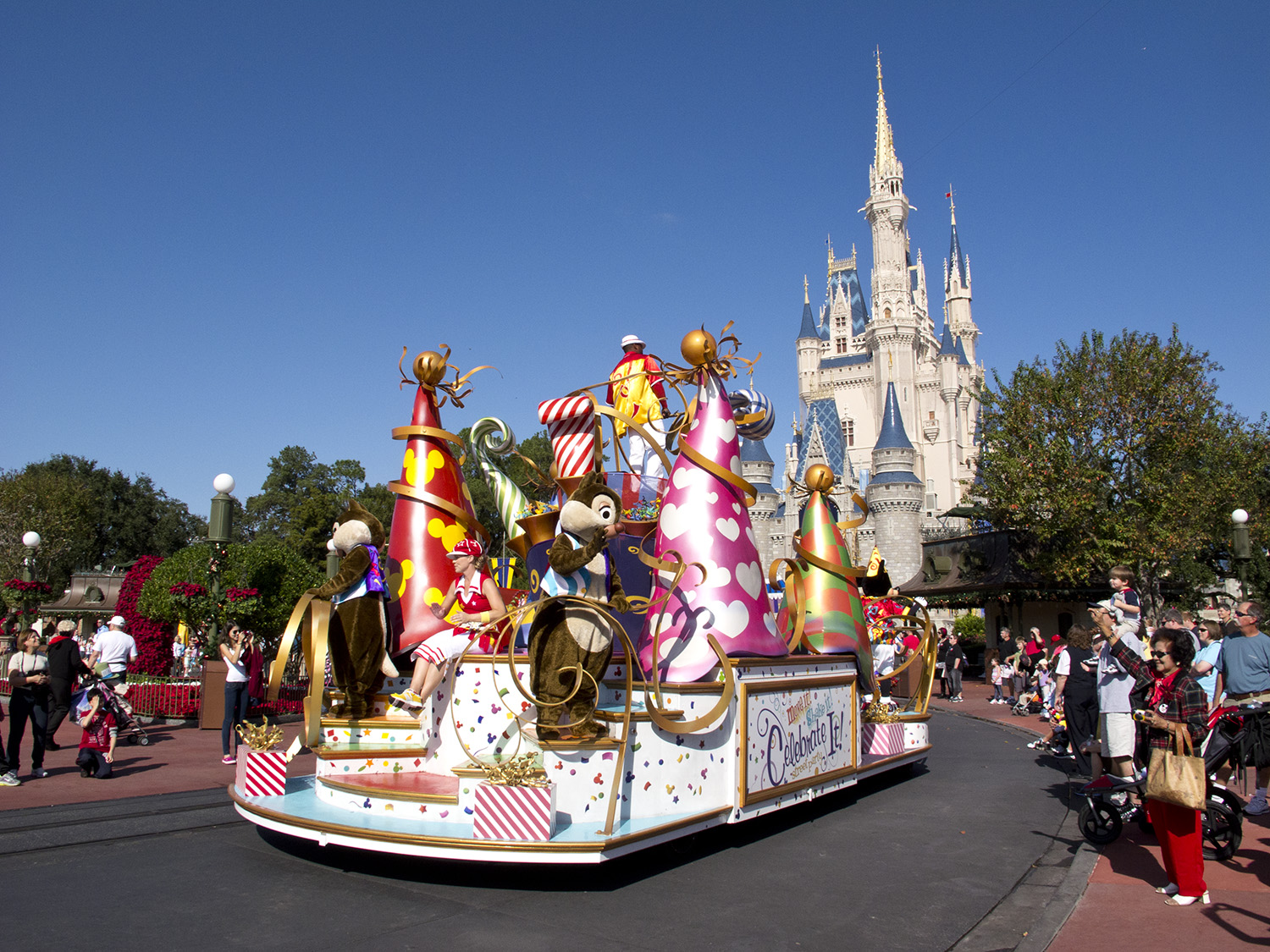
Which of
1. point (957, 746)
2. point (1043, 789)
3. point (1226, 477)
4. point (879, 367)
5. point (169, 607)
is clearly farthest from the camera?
point (879, 367)

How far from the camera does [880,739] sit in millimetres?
8680

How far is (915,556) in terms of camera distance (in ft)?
183

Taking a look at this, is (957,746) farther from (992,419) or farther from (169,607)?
(992,419)

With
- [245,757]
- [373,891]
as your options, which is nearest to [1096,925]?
[373,891]

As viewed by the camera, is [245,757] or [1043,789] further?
[1043,789]

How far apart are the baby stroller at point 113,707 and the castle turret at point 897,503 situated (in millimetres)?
47579

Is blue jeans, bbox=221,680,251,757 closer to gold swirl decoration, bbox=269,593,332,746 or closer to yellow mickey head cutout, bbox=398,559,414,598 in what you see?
yellow mickey head cutout, bbox=398,559,414,598

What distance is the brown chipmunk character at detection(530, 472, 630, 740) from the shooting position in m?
5.16

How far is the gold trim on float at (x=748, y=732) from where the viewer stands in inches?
233

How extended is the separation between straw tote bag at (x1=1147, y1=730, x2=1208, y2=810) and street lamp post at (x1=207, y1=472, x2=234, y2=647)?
1162 cm

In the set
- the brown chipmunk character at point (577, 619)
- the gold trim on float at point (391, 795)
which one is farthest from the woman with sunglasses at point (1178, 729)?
the gold trim on float at point (391, 795)

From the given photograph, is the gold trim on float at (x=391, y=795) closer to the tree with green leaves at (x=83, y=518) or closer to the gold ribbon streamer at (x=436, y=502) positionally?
the gold ribbon streamer at (x=436, y=502)

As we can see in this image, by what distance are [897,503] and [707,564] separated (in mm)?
54111

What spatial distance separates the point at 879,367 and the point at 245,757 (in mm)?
79312
